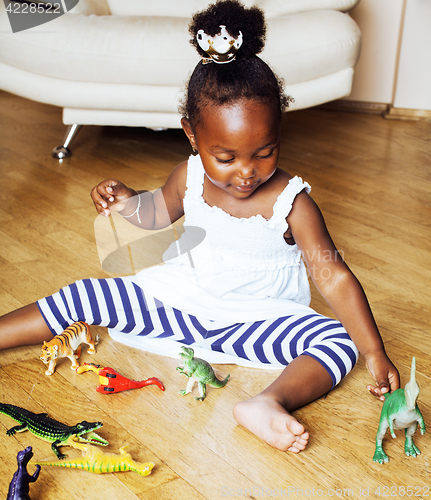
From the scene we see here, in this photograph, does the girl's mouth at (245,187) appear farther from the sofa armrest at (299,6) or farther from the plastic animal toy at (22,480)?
the sofa armrest at (299,6)

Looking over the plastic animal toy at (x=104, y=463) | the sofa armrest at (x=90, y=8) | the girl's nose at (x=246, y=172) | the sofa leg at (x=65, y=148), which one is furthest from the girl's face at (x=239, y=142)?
the sofa armrest at (x=90, y=8)

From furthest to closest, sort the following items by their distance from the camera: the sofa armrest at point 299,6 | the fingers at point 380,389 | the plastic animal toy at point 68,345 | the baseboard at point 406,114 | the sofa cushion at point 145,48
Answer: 1. the baseboard at point 406,114
2. the sofa armrest at point 299,6
3. the sofa cushion at point 145,48
4. the plastic animal toy at point 68,345
5. the fingers at point 380,389

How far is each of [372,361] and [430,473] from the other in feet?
0.49

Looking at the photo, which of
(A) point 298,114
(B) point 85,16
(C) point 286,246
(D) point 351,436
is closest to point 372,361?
(D) point 351,436

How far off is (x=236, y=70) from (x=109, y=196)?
0.29 meters

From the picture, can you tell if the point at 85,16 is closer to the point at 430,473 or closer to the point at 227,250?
the point at 227,250

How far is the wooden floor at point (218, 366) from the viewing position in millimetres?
643

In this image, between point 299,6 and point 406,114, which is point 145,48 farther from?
point 406,114

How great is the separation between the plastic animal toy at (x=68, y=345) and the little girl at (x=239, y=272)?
41 millimetres

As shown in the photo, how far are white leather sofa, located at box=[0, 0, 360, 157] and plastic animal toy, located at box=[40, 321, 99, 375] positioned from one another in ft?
3.31

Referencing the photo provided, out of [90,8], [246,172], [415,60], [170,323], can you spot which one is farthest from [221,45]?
[415,60]

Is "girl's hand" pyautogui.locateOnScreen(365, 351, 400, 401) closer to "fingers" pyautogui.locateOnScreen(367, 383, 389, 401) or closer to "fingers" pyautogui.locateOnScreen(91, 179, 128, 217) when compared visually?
"fingers" pyautogui.locateOnScreen(367, 383, 389, 401)

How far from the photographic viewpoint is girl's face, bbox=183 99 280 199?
0.75 metres

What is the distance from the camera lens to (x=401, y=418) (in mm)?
656
